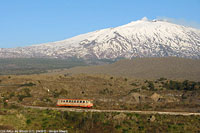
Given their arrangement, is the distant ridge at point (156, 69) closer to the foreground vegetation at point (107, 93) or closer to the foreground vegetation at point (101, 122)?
the foreground vegetation at point (107, 93)

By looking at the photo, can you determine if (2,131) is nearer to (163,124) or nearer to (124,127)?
(124,127)

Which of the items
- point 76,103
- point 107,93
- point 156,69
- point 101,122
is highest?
point 156,69

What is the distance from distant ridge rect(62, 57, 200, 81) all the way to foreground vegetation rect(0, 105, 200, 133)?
69.5 metres

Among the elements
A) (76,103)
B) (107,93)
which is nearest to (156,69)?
(107,93)

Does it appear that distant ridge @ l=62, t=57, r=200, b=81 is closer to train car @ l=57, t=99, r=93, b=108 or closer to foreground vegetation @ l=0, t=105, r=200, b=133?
train car @ l=57, t=99, r=93, b=108

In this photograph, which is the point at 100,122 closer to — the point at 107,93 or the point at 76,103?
the point at 76,103

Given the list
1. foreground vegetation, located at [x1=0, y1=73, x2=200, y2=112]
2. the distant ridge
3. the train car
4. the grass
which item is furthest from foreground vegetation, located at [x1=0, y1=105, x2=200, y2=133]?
the distant ridge

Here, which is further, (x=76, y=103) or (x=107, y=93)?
(x=107, y=93)

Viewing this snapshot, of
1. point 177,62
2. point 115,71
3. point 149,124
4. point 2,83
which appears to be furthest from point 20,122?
point 177,62

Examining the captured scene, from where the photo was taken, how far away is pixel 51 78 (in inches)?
3526

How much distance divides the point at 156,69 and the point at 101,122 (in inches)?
3718

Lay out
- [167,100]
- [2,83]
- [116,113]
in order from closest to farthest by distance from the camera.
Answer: [116,113] < [167,100] < [2,83]

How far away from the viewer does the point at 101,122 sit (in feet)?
105

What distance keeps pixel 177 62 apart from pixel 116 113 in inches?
3984
